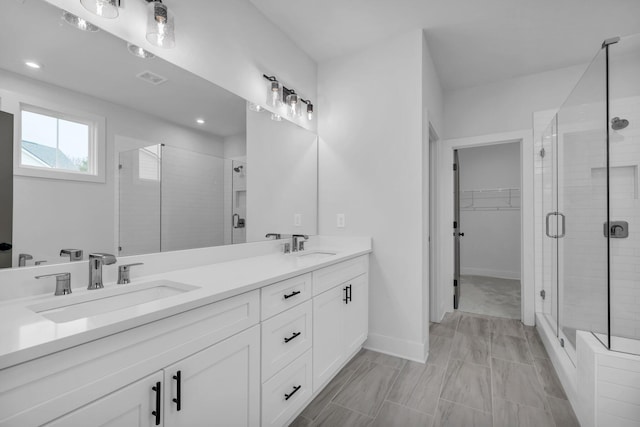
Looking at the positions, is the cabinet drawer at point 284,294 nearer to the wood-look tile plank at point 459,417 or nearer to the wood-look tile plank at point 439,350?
the wood-look tile plank at point 459,417

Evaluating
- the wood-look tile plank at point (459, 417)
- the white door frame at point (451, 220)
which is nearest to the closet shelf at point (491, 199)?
the white door frame at point (451, 220)

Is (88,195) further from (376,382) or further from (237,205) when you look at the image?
(376,382)

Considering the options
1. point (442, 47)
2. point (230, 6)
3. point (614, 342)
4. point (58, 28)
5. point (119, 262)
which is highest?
point (442, 47)

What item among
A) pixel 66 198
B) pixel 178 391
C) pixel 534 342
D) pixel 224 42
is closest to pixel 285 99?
pixel 224 42

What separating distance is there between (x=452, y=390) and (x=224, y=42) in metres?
2.73

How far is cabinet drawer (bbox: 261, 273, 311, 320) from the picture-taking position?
1335mm

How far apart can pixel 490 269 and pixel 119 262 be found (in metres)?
5.78

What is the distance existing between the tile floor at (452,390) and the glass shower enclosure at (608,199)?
410 millimetres

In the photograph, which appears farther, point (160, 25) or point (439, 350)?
point (439, 350)

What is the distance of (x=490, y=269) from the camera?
531 centimetres

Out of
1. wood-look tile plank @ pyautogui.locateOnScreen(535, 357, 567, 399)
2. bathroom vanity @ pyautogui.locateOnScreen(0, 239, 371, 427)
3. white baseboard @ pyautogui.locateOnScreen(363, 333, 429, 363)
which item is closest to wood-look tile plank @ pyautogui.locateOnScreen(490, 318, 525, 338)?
wood-look tile plank @ pyautogui.locateOnScreen(535, 357, 567, 399)

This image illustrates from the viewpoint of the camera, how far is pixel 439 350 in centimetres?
248

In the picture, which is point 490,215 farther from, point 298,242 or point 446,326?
point 298,242

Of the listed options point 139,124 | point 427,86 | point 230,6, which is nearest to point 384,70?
point 427,86
